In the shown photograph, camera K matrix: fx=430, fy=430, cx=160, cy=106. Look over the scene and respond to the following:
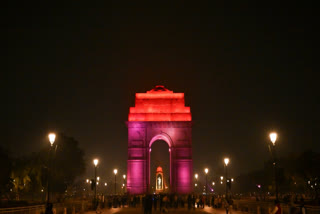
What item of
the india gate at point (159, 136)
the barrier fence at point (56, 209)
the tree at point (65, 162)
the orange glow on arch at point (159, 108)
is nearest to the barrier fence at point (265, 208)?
the barrier fence at point (56, 209)

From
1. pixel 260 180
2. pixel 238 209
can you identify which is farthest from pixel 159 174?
pixel 238 209

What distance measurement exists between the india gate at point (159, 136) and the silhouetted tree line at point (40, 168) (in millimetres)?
9532

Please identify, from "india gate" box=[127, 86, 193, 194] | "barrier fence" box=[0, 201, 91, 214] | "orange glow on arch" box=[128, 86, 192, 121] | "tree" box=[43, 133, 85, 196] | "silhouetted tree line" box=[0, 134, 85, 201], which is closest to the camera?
"barrier fence" box=[0, 201, 91, 214]

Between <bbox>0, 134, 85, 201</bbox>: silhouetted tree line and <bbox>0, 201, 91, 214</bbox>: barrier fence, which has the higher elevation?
<bbox>0, 134, 85, 201</bbox>: silhouetted tree line

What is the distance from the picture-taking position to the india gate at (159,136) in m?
70.0

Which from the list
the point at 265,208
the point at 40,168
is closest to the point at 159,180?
the point at 40,168

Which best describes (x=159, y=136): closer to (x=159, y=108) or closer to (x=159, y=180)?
(x=159, y=108)

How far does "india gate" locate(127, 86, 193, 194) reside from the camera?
70.0 meters

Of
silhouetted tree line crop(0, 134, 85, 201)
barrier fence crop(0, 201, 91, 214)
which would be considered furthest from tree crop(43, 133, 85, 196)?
barrier fence crop(0, 201, 91, 214)

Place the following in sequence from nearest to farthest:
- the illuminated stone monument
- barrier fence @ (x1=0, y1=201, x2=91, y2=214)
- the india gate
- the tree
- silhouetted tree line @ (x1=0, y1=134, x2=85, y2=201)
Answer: barrier fence @ (x1=0, y1=201, x2=91, y2=214), silhouetted tree line @ (x1=0, y1=134, x2=85, y2=201), the tree, the india gate, the illuminated stone monument

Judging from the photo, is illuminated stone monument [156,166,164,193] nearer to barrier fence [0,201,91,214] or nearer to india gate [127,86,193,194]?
india gate [127,86,193,194]

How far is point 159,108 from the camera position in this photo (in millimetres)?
73000

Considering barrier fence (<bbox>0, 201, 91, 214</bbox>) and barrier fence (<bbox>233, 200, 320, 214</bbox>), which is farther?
barrier fence (<bbox>0, 201, 91, 214</bbox>)

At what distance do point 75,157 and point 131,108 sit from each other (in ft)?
41.0
